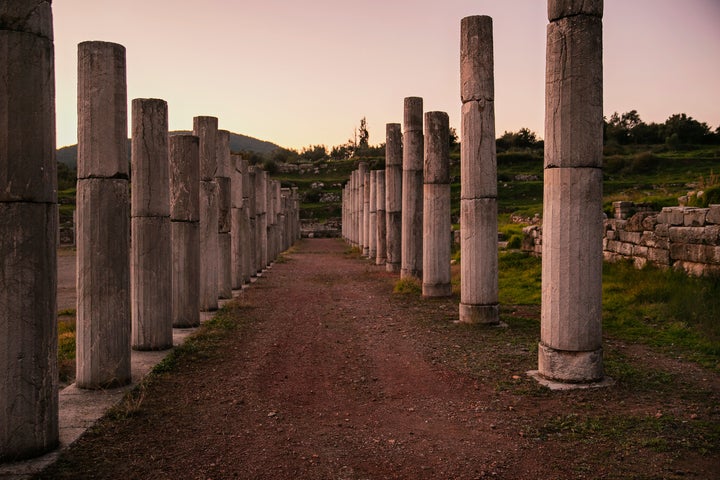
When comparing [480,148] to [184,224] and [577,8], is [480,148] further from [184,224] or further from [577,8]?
[184,224]

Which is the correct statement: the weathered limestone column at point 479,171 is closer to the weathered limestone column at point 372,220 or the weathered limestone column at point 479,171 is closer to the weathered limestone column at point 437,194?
the weathered limestone column at point 437,194

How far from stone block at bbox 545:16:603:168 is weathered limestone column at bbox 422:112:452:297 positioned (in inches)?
280

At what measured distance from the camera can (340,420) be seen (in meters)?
6.70

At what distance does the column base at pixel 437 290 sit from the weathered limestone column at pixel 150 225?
289 inches

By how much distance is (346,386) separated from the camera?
26.3 ft

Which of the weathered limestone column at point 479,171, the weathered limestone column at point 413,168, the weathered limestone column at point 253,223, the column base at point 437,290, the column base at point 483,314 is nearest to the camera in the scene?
the weathered limestone column at point 479,171

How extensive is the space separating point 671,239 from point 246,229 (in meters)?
11.9

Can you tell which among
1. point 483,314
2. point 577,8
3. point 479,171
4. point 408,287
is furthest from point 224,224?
point 577,8

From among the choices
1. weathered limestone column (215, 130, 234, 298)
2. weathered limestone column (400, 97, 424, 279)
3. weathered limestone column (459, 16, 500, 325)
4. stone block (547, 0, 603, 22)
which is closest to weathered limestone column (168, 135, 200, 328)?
weathered limestone column (215, 130, 234, 298)

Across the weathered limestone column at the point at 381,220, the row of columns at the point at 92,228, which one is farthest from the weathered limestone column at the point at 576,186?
the weathered limestone column at the point at 381,220

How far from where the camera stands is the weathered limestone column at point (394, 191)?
→ 21219mm

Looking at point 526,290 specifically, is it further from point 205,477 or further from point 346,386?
point 205,477

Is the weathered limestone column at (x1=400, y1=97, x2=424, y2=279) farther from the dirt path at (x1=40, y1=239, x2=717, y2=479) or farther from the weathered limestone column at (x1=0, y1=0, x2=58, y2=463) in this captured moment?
the weathered limestone column at (x1=0, y1=0, x2=58, y2=463)

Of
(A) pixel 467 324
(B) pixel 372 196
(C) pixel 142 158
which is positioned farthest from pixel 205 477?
(B) pixel 372 196
